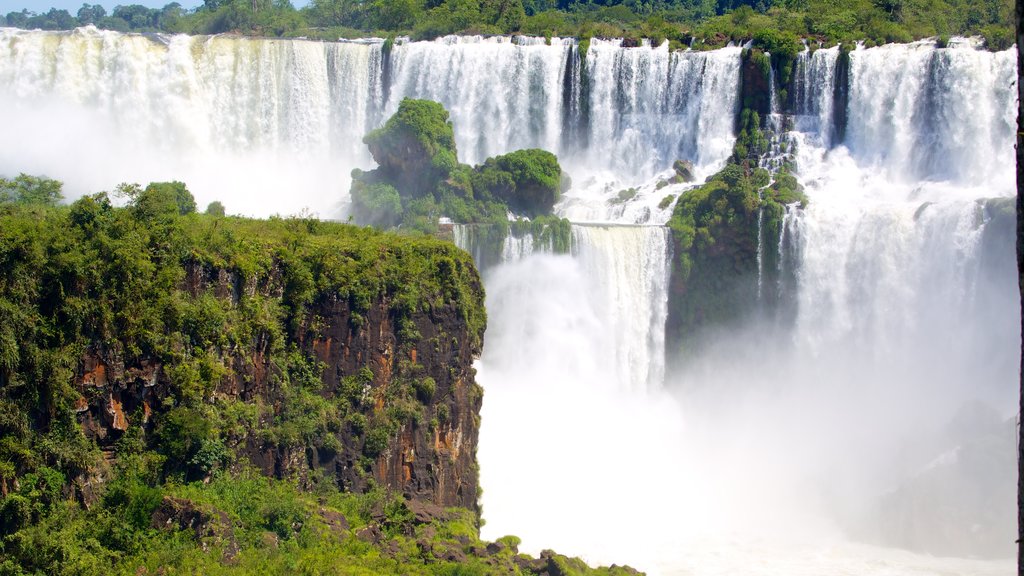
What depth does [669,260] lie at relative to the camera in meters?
44.6

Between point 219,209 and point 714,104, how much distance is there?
1939 cm

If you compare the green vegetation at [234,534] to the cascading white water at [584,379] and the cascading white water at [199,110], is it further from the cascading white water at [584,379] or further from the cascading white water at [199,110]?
the cascading white water at [199,110]

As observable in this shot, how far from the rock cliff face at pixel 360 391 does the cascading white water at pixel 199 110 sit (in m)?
22.3

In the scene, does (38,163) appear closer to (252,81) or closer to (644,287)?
(252,81)

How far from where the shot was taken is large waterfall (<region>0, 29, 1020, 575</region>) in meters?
35.9

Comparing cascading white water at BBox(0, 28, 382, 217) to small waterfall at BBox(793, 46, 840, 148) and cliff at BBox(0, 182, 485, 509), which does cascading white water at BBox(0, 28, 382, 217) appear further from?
cliff at BBox(0, 182, 485, 509)

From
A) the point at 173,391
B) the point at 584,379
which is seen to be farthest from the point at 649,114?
the point at 173,391

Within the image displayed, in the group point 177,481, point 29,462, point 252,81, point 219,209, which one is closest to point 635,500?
point 219,209

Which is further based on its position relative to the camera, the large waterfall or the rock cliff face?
the large waterfall

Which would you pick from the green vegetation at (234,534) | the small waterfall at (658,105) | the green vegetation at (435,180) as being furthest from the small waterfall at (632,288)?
the green vegetation at (234,534)

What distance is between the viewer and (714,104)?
51219 mm

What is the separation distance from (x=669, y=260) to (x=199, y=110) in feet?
60.2

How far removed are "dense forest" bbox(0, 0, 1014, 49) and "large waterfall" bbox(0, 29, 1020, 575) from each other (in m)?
2.39

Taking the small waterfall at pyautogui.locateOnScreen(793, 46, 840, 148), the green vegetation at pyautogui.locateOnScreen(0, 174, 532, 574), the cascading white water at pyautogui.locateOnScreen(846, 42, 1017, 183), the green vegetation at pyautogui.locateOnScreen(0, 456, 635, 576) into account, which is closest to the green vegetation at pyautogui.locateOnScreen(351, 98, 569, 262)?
the small waterfall at pyautogui.locateOnScreen(793, 46, 840, 148)
